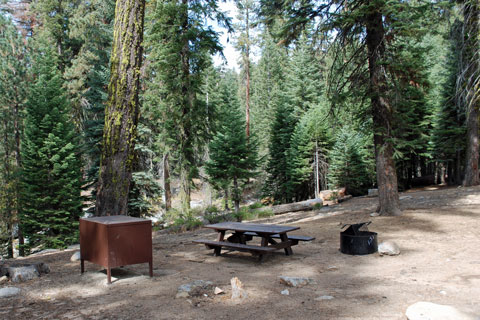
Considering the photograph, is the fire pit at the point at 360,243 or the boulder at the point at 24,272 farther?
the fire pit at the point at 360,243

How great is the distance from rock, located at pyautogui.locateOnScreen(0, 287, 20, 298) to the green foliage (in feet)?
68.1

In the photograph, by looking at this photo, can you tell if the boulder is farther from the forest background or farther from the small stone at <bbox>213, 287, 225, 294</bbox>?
the small stone at <bbox>213, 287, 225, 294</bbox>

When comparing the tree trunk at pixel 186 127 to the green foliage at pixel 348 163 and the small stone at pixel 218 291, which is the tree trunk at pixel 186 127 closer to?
the small stone at pixel 218 291

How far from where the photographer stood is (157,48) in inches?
574

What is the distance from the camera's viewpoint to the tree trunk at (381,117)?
9.49m

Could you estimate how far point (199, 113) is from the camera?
1496cm

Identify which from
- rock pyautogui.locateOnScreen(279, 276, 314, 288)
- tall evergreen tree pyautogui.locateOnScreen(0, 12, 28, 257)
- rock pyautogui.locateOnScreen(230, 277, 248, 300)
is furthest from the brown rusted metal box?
tall evergreen tree pyautogui.locateOnScreen(0, 12, 28, 257)

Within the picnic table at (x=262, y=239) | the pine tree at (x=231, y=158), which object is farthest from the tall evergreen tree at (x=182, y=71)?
the picnic table at (x=262, y=239)

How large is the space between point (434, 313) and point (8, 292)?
518 centimetres

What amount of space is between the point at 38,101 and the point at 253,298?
1639 centimetres

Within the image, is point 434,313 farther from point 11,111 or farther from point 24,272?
point 11,111

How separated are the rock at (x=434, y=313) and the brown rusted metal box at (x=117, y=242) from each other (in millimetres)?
3644

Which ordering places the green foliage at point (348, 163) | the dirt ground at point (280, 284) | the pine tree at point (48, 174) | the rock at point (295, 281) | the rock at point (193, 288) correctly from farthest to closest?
the green foliage at point (348, 163), the pine tree at point (48, 174), the rock at point (295, 281), the rock at point (193, 288), the dirt ground at point (280, 284)

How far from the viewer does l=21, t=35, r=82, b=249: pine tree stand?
15.3m
